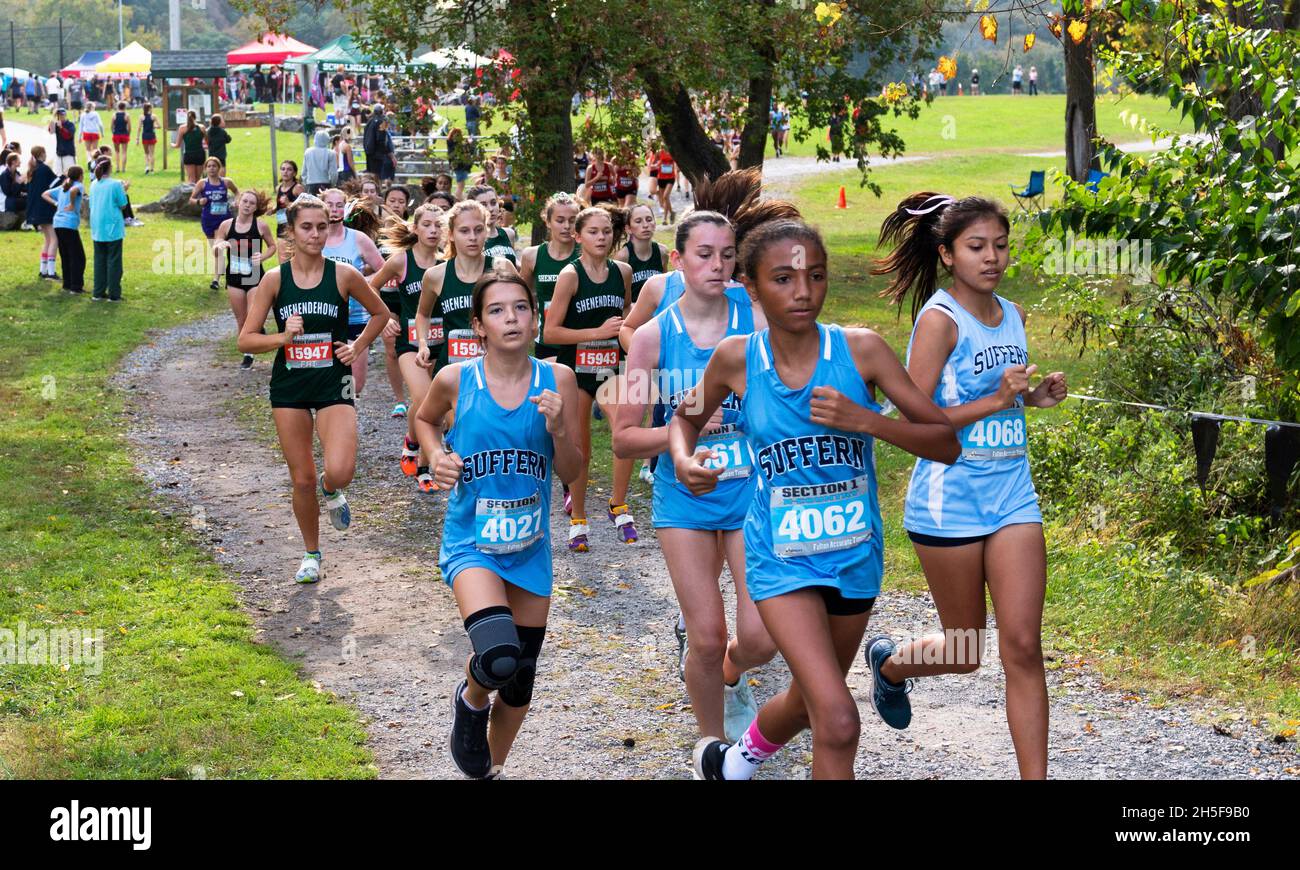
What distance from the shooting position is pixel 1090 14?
9586 mm

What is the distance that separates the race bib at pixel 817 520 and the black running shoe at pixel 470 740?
1439 mm

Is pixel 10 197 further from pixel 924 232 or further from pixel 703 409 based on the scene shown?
pixel 703 409

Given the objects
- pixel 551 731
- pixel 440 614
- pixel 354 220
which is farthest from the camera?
pixel 354 220

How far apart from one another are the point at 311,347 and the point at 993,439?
4699 mm

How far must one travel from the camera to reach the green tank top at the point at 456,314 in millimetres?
10086

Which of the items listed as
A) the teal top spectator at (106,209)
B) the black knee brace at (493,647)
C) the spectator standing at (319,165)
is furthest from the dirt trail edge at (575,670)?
the spectator standing at (319,165)

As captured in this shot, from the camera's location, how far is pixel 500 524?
5.51m

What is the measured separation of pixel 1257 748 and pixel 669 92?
14.2 m

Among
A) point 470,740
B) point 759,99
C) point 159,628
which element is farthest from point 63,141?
point 470,740

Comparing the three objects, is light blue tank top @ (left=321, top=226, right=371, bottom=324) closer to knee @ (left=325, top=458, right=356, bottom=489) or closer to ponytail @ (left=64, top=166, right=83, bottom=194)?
knee @ (left=325, top=458, right=356, bottom=489)

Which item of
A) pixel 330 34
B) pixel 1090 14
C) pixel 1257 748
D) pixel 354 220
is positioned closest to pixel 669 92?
pixel 354 220

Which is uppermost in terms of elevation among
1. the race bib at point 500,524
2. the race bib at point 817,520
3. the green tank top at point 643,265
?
the green tank top at point 643,265

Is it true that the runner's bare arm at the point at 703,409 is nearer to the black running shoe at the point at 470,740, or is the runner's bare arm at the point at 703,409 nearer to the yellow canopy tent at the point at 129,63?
the black running shoe at the point at 470,740

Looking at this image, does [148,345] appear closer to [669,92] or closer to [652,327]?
[669,92]
